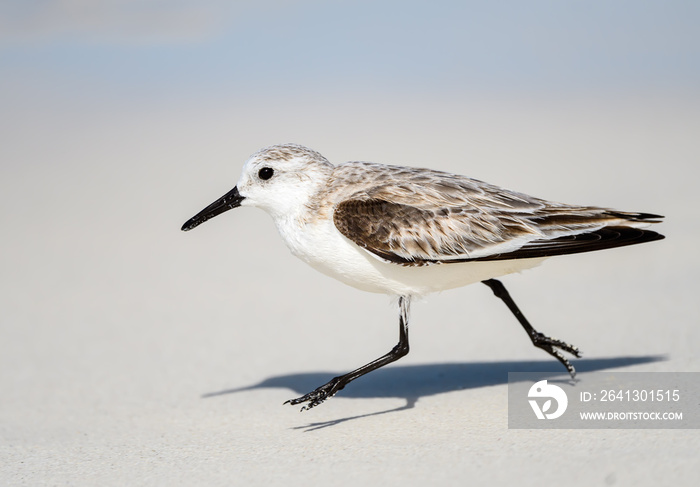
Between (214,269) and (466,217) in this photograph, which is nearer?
(466,217)

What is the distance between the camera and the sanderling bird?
5.98 meters

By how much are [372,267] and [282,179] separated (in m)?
0.99

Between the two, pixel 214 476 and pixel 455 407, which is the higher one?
pixel 455 407

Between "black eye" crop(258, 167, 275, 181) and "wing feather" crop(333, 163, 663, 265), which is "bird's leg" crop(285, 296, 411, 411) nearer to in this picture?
"wing feather" crop(333, 163, 663, 265)

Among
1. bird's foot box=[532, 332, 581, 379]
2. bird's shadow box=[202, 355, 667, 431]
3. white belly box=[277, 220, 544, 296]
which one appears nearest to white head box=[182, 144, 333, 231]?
white belly box=[277, 220, 544, 296]

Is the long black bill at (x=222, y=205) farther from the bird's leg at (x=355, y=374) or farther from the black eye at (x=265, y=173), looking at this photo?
the bird's leg at (x=355, y=374)

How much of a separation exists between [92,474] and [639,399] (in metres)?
3.75

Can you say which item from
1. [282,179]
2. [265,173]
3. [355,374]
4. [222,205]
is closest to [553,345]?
[355,374]

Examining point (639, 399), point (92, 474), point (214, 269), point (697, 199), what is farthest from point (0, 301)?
point (697, 199)

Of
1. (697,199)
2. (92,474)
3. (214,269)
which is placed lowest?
(92,474)

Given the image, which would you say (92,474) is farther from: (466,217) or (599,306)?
(599,306)

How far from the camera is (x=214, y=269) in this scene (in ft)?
39.5

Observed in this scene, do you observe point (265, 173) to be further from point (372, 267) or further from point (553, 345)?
point (553, 345)

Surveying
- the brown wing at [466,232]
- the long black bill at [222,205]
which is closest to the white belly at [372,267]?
the brown wing at [466,232]
